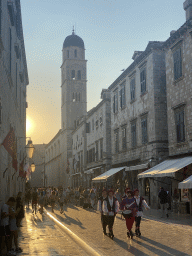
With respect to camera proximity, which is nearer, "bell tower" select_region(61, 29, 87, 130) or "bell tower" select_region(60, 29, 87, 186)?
"bell tower" select_region(60, 29, 87, 186)

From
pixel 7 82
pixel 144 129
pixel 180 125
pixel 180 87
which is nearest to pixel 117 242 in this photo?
pixel 7 82

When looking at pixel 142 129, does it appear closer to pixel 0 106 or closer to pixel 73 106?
pixel 0 106

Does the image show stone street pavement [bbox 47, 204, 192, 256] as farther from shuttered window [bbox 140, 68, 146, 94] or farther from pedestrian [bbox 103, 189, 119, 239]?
shuttered window [bbox 140, 68, 146, 94]

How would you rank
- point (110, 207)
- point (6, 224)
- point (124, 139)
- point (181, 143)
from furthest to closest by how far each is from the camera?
point (124, 139) < point (181, 143) < point (110, 207) < point (6, 224)

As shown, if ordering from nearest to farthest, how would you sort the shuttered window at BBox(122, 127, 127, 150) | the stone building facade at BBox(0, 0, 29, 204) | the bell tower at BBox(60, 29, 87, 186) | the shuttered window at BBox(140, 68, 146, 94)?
the stone building facade at BBox(0, 0, 29, 204)
the shuttered window at BBox(140, 68, 146, 94)
the shuttered window at BBox(122, 127, 127, 150)
the bell tower at BBox(60, 29, 87, 186)

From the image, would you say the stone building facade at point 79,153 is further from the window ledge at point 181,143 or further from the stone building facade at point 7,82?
the window ledge at point 181,143

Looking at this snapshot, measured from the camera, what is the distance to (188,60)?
21812 millimetres

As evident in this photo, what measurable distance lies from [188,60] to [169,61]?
9.03 feet

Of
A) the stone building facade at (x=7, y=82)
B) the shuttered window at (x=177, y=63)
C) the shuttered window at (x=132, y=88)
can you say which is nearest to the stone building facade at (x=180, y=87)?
the shuttered window at (x=177, y=63)

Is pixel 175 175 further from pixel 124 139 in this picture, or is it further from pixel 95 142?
pixel 95 142

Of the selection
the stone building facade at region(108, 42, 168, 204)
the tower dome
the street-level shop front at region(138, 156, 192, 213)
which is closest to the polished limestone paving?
the street-level shop front at region(138, 156, 192, 213)

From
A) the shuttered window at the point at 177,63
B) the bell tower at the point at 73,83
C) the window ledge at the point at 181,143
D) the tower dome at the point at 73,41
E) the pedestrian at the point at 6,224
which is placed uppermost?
the tower dome at the point at 73,41

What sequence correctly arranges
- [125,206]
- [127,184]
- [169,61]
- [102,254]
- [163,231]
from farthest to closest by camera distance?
1. [127,184]
2. [169,61]
3. [163,231]
4. [125,206]
5. [102,254]

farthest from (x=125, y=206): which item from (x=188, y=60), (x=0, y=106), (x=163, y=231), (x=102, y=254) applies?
(x=188, y=60)
